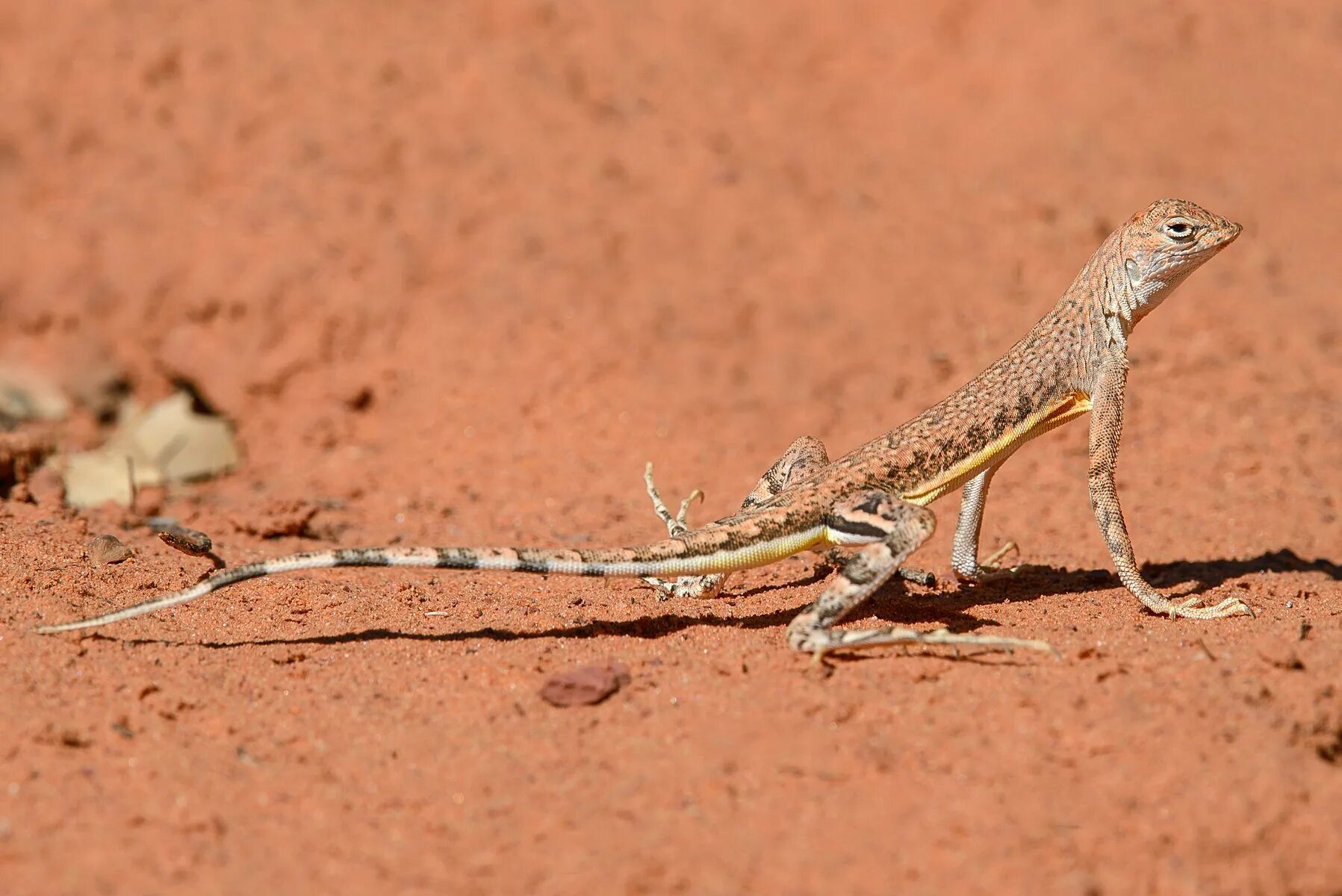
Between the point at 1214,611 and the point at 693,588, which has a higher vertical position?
the point at 693,588

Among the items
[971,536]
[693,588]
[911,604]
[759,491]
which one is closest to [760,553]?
[759,491]

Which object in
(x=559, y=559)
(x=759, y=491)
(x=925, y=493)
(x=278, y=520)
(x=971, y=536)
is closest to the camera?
(x=559, y=559)

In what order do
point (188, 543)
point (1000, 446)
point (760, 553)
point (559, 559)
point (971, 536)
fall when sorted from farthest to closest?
point (971, 536) → point (1000, 446) → point (188, 543) → point (760, 553) → point (559, 559)

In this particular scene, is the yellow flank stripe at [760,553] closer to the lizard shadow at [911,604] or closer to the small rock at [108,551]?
the lizard shadow at [911,604]

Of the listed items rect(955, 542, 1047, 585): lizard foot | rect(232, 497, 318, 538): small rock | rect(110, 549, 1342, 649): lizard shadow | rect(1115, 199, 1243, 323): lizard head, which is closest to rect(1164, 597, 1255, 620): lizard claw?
rect(110, 549, 1342, 649): lizard shadow

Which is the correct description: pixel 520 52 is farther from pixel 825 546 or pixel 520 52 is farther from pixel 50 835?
pixel 50 835

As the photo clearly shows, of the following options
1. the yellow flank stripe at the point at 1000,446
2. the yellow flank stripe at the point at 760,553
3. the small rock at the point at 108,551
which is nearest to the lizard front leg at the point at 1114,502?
the yellow flank stripe at the point at 1000,446

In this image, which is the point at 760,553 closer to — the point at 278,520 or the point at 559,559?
the point at 559,559

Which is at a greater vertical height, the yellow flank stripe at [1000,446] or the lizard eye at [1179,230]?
the lizard eye at [1179,230]
